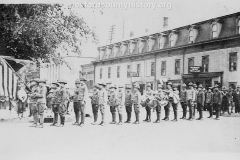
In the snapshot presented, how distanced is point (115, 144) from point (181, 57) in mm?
14525

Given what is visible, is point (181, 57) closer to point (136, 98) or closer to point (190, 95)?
point (190, 95)

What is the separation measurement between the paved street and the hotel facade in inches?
299

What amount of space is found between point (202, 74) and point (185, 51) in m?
2.63

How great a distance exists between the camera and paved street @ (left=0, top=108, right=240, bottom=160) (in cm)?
717

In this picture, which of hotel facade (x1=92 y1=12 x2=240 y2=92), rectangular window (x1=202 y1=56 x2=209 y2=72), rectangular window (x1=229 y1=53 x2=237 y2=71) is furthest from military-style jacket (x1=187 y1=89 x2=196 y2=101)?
rectangular window (x1=202 y1=56 x2=209 y2=72)

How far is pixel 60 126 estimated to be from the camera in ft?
30.0

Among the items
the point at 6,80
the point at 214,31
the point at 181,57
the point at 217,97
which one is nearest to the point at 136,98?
the point at 217,97

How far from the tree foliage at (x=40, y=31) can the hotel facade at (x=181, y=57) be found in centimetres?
585

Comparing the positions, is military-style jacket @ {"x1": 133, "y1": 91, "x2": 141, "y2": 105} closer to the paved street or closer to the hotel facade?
the paved street

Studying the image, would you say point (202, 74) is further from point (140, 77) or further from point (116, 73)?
point (116, 73)

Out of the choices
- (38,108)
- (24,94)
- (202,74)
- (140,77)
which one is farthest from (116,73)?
(38,108)

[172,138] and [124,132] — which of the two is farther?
[124,132]

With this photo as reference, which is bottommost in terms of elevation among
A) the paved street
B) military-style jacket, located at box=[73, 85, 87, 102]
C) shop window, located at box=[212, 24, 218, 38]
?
the paved street

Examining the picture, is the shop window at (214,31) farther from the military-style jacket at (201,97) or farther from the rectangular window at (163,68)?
the military-style jacket at (201,97)
